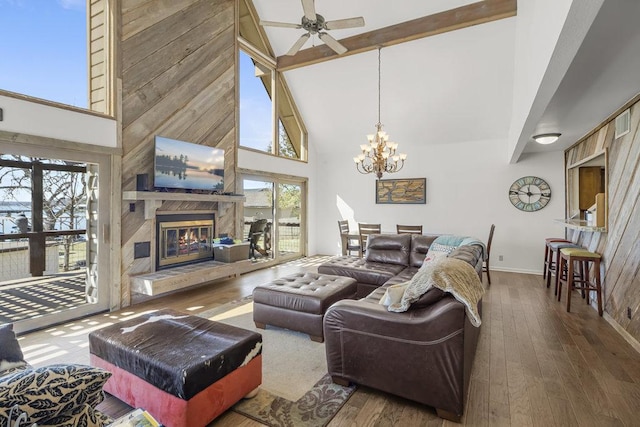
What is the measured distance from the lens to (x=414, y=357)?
201 cm

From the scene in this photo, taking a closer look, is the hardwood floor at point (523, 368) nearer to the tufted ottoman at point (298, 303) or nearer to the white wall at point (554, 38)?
the tufted ottoman at point (298, 303)

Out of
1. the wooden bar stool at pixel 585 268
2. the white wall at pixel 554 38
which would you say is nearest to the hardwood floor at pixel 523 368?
the wooden bar stool at pixel 585 268

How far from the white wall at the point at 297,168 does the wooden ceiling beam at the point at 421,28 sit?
2.13 meters

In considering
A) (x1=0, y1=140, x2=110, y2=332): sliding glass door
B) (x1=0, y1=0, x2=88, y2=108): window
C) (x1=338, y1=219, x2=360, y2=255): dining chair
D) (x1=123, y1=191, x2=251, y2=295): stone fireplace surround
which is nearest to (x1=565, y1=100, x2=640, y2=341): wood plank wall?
(x1=338, y1=219, x2=360, y2=255): dining chair

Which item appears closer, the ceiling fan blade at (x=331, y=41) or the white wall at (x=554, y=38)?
the white wall at (x=554, y=38)

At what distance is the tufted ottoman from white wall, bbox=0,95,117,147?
8.73 feet

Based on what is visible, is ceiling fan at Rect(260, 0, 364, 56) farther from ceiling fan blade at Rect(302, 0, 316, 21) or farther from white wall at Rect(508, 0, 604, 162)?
white wall at Rect(508, 0, 604, 162)

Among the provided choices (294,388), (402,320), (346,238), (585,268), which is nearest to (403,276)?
(402,320)

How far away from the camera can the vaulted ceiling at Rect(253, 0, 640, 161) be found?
15.3 feet

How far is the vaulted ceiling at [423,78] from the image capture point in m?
4.67

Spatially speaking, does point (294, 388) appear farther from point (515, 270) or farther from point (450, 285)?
point (515, 270)

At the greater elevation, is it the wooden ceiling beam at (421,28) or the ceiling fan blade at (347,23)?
the wooden ceiling beam at (421,28)

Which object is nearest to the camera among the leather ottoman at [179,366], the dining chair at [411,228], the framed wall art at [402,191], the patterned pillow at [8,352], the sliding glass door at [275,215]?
the patterned pillow at [8,352]

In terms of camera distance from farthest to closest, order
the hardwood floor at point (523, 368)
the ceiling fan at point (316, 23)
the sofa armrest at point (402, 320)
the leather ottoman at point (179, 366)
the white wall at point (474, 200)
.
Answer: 1. the white wall at point (474, 200)
2. the ceiling fan at point (316, 23)
3. the hardwood floor at point (523, 368)
4. the sofa armrest at point (402, 320)
5. the leather ottoman at point (179, 366)
